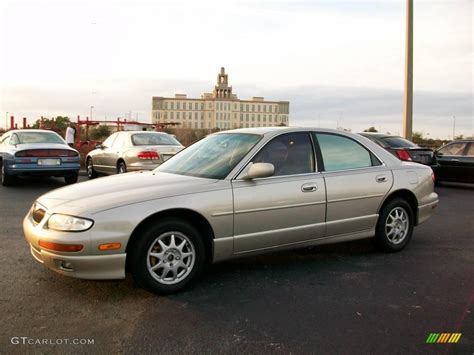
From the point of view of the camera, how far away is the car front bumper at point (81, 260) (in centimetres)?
362

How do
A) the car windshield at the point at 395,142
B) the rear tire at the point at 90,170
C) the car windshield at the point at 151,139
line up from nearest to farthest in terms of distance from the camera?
the car windshield at the point at 395,142
the car windshield at the point at 151,139
the rear tire at the point at 90,170

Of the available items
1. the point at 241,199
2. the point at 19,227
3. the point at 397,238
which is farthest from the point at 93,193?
the point at 397,238

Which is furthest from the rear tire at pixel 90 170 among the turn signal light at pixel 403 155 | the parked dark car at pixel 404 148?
the turn signal light at pixel 403 155

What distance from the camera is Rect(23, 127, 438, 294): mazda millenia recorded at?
3705 mm

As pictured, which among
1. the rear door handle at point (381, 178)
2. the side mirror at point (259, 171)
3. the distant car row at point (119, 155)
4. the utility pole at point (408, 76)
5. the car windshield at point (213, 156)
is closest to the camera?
the side mirror at point (259, 171)

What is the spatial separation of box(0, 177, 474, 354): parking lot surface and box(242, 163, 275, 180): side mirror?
3.20 ft

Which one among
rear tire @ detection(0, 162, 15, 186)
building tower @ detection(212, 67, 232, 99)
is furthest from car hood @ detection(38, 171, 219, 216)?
building tower @ detection(212, 67, 232, 99)

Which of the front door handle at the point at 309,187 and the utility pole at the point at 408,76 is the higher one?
the utility pole at the point at 408,76

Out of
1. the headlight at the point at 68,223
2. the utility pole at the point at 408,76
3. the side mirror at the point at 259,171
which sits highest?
the utility pole at the point at 408,76

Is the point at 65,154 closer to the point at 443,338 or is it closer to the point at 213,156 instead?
the point at 213,156

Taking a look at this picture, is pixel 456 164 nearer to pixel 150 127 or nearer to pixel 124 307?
pixel 124 307

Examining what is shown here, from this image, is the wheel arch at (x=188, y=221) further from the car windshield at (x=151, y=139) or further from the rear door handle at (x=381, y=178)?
the car windshield at (x=151, y=139)

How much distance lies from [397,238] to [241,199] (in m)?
2.29

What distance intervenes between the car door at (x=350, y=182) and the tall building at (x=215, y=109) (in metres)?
140
